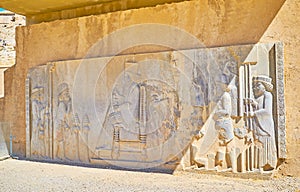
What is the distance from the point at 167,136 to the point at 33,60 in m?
3.80

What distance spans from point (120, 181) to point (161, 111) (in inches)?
56.2

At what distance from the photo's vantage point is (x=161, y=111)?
6074mm

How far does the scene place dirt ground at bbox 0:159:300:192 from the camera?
4.97 metres

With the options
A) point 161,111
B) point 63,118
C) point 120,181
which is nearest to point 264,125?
point 161,111

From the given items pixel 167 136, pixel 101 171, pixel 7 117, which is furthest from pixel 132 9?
pixel 7 117

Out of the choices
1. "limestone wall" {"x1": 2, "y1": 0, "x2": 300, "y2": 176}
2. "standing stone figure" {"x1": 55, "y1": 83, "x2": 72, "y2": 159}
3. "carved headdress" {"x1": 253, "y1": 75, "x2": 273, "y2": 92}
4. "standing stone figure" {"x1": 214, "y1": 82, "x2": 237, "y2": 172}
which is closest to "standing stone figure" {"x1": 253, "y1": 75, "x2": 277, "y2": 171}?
"carved headdress" {"x1": 253, "y1": 75, "x2": 273, "y2": 92}

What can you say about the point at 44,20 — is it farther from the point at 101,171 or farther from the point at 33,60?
the point at 101,171

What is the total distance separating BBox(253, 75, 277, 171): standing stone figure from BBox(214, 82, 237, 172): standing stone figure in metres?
0.39

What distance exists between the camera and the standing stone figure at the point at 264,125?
208 inches

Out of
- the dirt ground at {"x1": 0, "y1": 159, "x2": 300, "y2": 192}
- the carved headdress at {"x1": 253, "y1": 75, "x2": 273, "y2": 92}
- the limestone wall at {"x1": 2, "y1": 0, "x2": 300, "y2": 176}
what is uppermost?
the limestone wall at {"x1": 2, "y1": 0, "x2": 300, "y2": 176}

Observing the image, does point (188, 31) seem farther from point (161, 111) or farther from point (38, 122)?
point (38, 122)

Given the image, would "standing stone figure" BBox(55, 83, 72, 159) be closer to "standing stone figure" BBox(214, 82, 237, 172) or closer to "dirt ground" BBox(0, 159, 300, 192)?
"dirt ground" BBox(0, 159, 300, 192)

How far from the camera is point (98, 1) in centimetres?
727

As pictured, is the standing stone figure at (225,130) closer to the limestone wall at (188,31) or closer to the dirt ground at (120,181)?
the dirt ground at (120,181)
